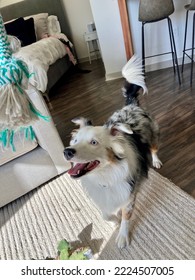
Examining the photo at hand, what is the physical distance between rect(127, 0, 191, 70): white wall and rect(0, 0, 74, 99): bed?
1.22 m

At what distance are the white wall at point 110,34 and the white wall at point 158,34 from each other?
19 cm

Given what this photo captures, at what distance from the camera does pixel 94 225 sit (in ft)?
4.85

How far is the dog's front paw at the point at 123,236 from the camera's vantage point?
132 centimetres

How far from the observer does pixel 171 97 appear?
264 cm

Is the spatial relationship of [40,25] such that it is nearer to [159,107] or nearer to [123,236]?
[159,107]

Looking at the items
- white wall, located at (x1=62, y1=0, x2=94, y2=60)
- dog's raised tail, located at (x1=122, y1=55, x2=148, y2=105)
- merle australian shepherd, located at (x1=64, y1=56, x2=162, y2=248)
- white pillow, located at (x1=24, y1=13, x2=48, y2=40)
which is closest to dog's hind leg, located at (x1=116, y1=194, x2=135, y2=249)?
merle australian shepherd, located at (x1=64, y1=56, x2=162, y2=248)

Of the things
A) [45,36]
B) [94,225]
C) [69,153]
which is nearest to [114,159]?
[69,153]

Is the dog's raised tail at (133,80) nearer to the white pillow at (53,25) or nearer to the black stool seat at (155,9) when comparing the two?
the black stool seat at (155,9)

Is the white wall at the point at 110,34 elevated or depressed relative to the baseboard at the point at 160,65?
elevated

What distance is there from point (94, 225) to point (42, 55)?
8.55ft

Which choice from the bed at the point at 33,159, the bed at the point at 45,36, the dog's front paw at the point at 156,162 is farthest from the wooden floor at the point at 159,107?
the bed at the point at 33,159
